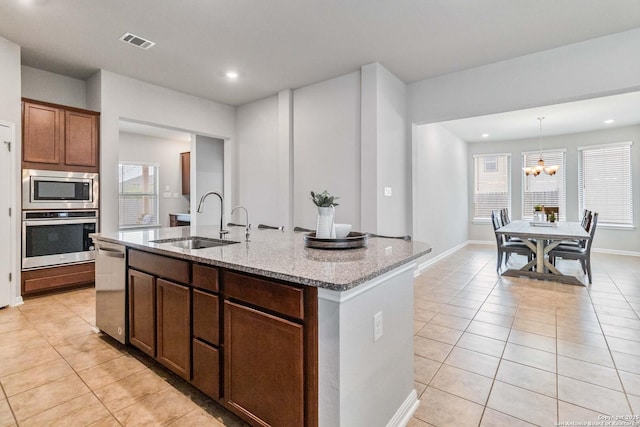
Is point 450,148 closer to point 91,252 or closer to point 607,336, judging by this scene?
point 607,336

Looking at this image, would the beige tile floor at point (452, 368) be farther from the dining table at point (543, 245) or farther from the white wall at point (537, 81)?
the white wall at point (537, 81)

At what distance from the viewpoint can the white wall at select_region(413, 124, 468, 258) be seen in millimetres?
5195

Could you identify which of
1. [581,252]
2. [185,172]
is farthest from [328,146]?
[185,172]

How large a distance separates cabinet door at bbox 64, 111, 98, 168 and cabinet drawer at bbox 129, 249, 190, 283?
8.46 feet

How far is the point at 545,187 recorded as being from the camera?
757 cm

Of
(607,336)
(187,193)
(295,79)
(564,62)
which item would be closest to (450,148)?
(564,62)

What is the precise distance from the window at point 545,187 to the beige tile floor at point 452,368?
4292mm

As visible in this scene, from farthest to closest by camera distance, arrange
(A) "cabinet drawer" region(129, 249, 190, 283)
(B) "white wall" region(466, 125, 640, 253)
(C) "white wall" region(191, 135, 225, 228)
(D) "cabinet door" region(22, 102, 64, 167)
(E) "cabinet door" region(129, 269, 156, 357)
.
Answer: (B) "white wall" region(466, 125, 640, 253), (C) "white wall" region(191, 135, 225, 228), (D) "cabinet door" region(22, 102, 64, 167), (E) "cabinet door" region(129, 269, 156, 357), (A) "cabinet drawer" region(129, 249, 190, 283)

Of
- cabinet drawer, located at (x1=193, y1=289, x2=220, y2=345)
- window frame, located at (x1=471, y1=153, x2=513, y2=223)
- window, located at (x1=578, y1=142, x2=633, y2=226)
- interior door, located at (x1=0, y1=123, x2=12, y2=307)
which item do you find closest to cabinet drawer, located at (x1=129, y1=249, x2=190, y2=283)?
cabinet drawer, located at (x1=193, y1=289, x2=220, y2=345)

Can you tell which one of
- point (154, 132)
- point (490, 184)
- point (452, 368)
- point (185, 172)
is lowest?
point (452, 368)

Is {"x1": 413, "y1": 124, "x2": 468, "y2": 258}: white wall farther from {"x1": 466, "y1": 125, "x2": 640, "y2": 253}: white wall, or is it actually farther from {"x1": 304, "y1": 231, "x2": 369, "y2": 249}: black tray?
{"x1": 304, "y1": 231, "x2": 369, "y2": 249}: black tray

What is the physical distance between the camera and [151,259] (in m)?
2.10

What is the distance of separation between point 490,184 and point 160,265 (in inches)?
327

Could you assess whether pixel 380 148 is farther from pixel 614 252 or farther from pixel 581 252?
pixel 614 252
